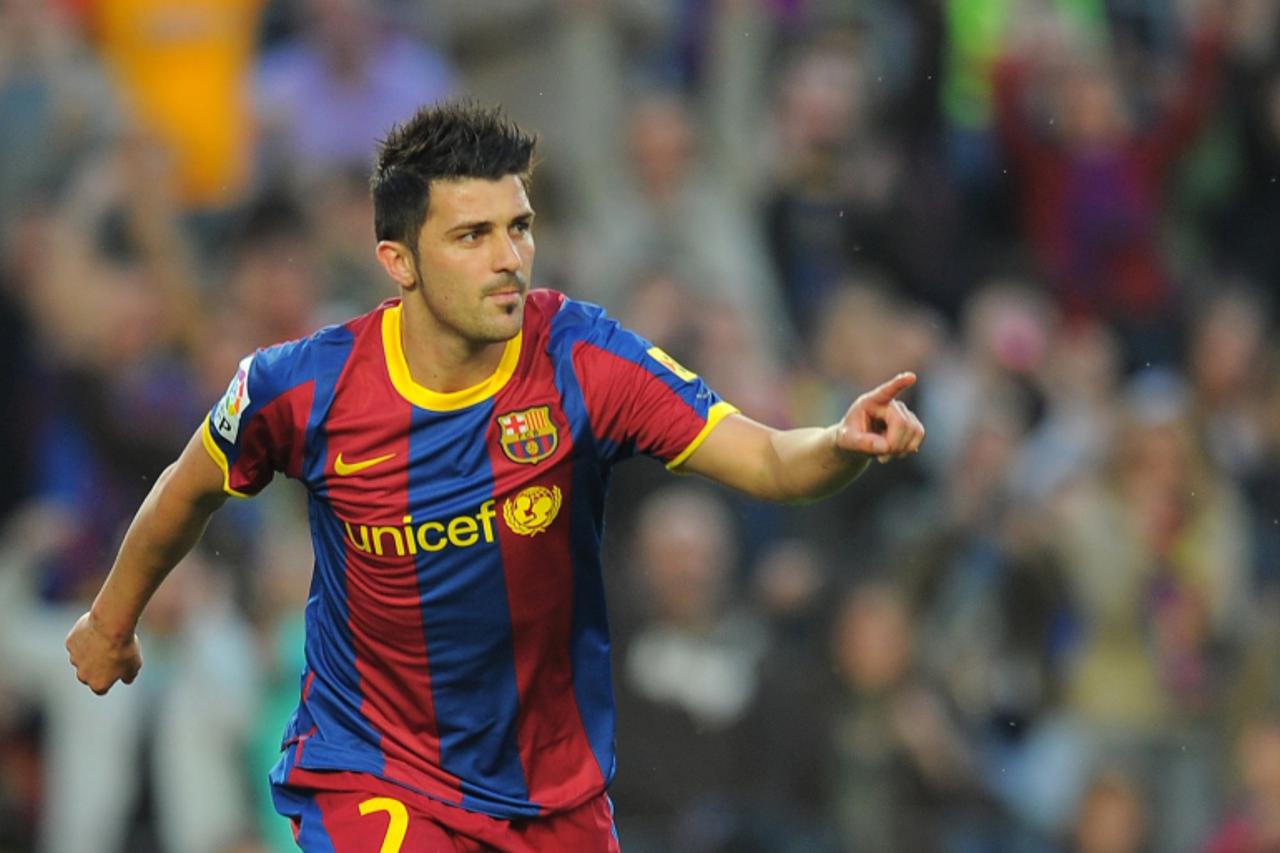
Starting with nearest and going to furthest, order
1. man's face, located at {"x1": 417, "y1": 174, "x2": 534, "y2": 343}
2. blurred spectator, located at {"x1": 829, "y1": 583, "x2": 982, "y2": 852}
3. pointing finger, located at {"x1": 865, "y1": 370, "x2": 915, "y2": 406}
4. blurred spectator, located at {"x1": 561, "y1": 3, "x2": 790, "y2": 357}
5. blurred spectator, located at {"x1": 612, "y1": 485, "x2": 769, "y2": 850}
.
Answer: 1. pointing finger, located at {"x1": 865, "y1": 370, "x2": 915, "y2": 406}
2. man's face, located at {"x1": 417, "y1": 174, "x2": 534, "y2": 343}
3. blurred spectator, located at {"x1": 612, "y1": 485, "x2": 769, "y2": 850}
4. blurred spectator, located at {"x1": 829, "y1": 583, "x2": 982, "y2": 852}
5. blurred spectator, located at {"x1": 561, "y1": 3, "x2": 790, "y2": 357}

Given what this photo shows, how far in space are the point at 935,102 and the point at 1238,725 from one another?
3335 mm

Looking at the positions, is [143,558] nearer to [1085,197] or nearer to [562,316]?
[562,316]

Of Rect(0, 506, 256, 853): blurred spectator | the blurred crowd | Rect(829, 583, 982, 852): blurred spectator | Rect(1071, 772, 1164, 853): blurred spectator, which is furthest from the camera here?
Rect(1071, 772, 1164, 853): blurred spectator

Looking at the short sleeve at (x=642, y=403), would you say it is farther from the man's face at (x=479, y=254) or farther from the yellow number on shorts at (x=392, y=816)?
the yellow number on shorts at (x=392, y=816)

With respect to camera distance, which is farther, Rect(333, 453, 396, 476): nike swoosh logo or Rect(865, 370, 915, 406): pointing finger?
Rect(333, 453, 396, 476): nike swoosh logo

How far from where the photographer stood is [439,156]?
16.1 ft

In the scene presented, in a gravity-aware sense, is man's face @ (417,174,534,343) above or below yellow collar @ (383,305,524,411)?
above

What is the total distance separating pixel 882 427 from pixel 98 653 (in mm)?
1903

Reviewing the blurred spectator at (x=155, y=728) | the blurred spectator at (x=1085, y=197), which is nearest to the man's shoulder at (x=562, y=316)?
the blurred spectator at (x=155, y=728)

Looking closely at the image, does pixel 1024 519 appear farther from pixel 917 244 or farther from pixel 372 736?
pixel 372 736

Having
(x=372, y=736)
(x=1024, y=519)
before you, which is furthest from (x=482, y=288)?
(x=1024, y=519)

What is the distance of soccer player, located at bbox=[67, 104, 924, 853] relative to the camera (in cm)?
496

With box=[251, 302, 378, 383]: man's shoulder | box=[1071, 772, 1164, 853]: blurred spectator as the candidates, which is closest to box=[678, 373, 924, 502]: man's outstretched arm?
box=[251, 302, 378, 383]: man's shoulder

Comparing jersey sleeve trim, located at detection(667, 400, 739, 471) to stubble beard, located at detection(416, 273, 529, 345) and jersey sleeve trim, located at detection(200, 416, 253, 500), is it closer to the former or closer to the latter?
stubble beard, located at detection(416, 273, 529, 345)
